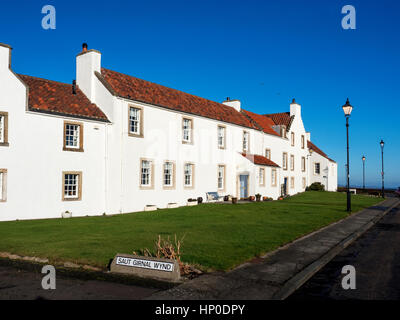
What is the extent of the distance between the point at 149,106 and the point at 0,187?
10.7m

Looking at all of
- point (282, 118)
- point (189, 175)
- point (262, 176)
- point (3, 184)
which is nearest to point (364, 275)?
point (3, 184)

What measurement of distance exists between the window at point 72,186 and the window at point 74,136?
62.3 inches

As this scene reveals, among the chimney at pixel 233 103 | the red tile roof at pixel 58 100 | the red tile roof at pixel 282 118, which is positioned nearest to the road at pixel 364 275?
the red tile roof at pixel 58 100

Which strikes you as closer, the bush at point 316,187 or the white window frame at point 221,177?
the white window frame at point 221,177

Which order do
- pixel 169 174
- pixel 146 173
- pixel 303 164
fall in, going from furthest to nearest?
1. pixel 303 164
2. pixel 169 174
3. pixel 146 173

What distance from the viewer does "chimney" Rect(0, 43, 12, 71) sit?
19.5 meters

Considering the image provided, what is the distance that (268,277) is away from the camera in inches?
311

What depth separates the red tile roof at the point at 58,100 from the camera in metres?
20.9

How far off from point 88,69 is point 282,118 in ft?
95.8

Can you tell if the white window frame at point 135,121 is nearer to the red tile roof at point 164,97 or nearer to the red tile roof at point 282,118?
the red tile roof at point 164,97

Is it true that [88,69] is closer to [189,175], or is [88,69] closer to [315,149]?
[189,175]

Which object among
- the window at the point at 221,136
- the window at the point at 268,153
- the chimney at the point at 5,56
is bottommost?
the window at the point at 268,153
